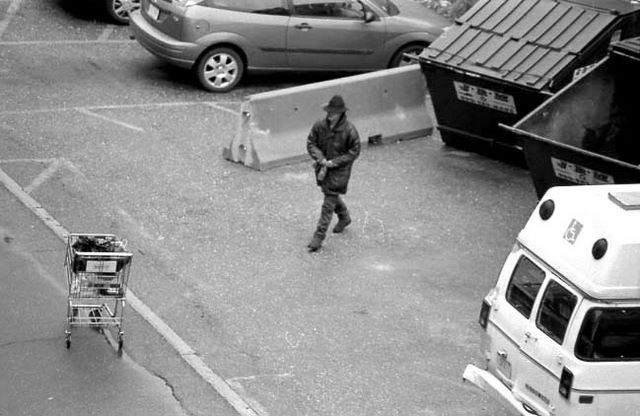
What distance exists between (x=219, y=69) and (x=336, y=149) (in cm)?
554

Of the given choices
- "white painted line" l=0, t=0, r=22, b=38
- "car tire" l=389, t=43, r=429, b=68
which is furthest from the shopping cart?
"white painted line" l=0, t=0, r=22, b=38

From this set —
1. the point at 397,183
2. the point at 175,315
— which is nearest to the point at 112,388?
the point at 175,315

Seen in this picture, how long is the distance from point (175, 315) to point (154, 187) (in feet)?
10.9

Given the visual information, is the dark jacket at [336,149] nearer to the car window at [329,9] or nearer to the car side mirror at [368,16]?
the car window at [329,9]

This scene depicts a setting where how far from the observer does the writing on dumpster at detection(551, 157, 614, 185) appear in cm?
1340

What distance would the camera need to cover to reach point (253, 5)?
18594 millimetres

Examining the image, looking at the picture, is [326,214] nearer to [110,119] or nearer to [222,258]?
[222,258]

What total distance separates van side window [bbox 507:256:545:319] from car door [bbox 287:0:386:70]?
9087 mm

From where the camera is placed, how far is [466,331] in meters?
12.2

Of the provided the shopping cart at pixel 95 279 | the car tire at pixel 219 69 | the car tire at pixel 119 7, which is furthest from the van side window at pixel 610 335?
the car tire at pixel 119 7

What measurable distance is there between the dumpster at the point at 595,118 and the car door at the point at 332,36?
474cm

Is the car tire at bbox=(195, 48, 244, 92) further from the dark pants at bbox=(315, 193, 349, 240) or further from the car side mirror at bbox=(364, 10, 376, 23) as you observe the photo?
the dark pants at bbox=(315, 193, 349, 240)

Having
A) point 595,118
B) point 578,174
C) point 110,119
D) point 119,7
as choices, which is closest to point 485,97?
point 595,118

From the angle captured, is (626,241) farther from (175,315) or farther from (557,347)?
(175,315)
